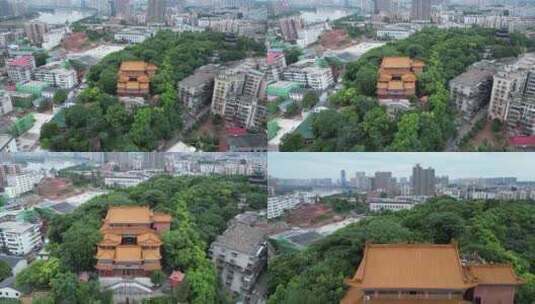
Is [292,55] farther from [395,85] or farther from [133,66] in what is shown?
[133,66]

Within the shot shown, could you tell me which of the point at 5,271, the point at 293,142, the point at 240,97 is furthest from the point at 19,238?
the point at 293,142

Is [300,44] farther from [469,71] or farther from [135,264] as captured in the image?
[135,264]

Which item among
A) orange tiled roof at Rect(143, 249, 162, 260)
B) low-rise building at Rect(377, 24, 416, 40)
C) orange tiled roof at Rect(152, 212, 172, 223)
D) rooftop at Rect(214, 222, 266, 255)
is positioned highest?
low-rise building at Rect(377, 24, 416, 40)

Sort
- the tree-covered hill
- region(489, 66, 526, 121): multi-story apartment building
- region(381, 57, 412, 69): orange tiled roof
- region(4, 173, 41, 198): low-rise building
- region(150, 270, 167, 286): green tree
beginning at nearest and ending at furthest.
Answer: region(489, 66, 526, 121): multi-story apartment building, region(381, 57, 412, 69): orange tiled roof, the tree-covered hill, region(150, 270, 167, 286): green tree, region(4, 173, 41, 198): low-rise building

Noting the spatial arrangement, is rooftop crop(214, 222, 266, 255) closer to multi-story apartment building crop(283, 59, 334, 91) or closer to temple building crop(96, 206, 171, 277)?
temple building crop(96, 206, 171, 277)

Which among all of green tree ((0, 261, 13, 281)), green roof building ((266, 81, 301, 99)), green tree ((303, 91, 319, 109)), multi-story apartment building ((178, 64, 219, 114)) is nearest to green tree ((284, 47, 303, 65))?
green roof building ((266, 81, 301, 99))

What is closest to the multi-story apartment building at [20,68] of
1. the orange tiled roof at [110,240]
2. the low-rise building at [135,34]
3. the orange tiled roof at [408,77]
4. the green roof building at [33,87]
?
the green roof building at [33,87]

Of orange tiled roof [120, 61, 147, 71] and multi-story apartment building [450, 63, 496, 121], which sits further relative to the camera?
orange tiled roof [120, 61, 147, 71]
